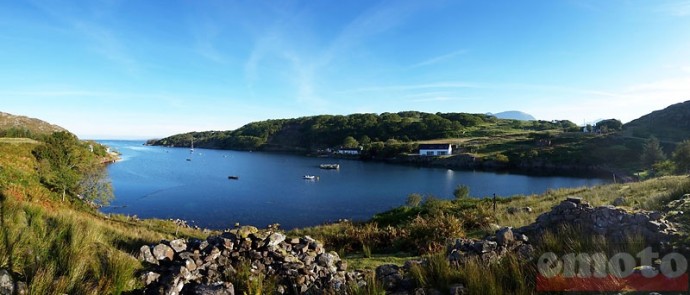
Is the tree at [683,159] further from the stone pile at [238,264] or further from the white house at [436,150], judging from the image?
the white house at [436,150]

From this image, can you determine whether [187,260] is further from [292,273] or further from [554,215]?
[554,215]

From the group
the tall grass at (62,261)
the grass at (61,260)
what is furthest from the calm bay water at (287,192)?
the tall grass at (62,261)

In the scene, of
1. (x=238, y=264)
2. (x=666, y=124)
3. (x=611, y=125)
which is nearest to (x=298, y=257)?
(x=238, y=264)

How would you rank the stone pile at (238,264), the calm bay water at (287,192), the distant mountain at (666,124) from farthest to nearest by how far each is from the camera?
the distant mountain at (666,124), the calm bay water at (287,192), the stone pile at (238,264)

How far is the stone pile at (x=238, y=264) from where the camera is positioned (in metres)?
8.05

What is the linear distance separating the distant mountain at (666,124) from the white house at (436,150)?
210 ft

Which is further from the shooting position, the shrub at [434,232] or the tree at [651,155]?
the tree at [651,155]

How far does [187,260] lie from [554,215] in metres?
11.4

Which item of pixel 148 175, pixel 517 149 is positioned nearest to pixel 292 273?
pixel 148 175

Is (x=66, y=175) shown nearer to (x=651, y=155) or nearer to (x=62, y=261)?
(x=62, y=261)

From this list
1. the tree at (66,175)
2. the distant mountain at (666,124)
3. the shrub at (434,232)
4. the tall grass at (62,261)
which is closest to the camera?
the tall grass at (62,261)

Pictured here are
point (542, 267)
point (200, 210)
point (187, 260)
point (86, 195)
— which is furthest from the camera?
point (200, 210)

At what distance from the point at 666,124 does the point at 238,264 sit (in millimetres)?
177264

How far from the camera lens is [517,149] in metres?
125
